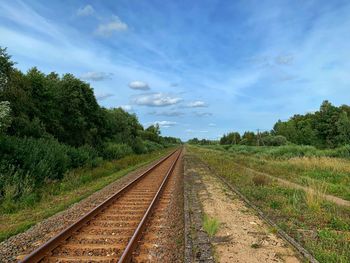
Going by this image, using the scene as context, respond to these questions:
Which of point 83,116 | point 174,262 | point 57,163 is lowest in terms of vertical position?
point 174,262

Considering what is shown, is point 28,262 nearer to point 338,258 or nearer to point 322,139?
point 338,258

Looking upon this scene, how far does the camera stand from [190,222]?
27.0 ft

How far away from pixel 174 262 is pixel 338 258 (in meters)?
3.05

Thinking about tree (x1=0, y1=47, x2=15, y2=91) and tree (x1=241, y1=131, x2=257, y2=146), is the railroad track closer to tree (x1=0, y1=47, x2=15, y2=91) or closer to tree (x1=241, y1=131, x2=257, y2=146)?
tree (x1=0, y1=47, x2=15, y2=91)

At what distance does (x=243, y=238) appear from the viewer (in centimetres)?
709

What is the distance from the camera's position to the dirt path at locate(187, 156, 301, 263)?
593cm

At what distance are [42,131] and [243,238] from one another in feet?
54.3

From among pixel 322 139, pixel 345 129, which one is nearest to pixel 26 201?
Result: pixel 345 129

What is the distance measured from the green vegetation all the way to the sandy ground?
24.3 feet

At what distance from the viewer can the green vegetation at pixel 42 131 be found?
516 inches

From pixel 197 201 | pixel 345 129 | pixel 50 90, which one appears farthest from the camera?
pixel 345 129

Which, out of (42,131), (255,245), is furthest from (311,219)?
(42,131)

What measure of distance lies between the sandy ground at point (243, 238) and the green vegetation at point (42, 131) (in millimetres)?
7394

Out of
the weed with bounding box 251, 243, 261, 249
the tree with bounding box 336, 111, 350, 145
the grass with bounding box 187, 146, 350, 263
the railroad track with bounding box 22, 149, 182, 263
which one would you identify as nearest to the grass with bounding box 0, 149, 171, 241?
the railroad track with bounding box 22, 149, 182, 263
